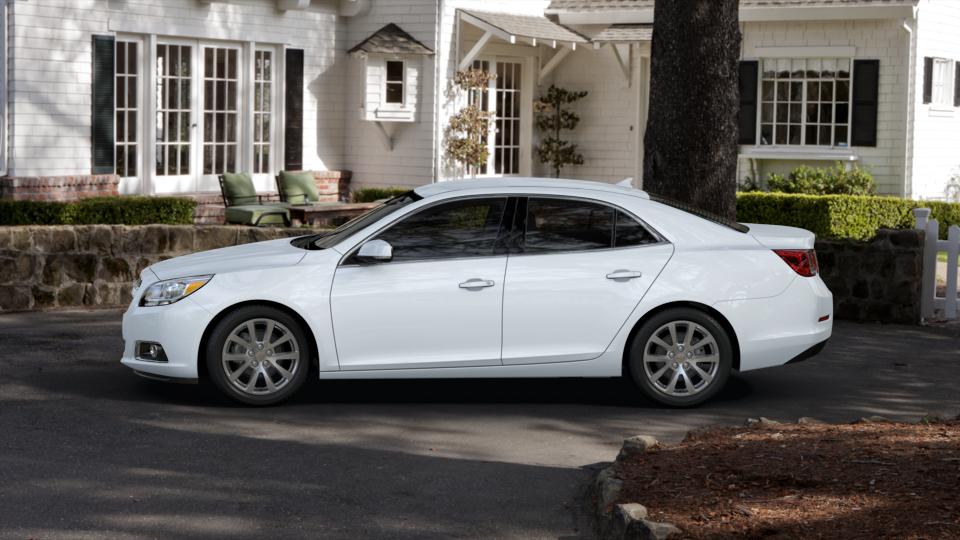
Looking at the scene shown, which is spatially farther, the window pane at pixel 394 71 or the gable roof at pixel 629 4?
the window pane at pixel 394 71

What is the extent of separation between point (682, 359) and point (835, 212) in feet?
42.9

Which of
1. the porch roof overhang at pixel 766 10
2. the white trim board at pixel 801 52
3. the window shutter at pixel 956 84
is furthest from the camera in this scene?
the window shutter at pixel 956 84

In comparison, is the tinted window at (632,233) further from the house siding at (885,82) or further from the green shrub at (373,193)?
the house siding at (885,82)

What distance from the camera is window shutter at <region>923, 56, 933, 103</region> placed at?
23.1 m

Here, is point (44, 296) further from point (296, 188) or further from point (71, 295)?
point (296, 188)

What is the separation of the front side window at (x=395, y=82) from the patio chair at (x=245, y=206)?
3.46 meters

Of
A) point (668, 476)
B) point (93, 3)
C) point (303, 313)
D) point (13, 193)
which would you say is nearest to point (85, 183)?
point (13, 193)

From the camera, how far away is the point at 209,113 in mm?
21469

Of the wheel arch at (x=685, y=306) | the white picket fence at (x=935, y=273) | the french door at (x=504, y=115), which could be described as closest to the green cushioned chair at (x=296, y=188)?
the french door at (x=504, y=115)

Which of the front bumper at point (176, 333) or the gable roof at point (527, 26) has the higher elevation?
the gable roof at point (527, 26)

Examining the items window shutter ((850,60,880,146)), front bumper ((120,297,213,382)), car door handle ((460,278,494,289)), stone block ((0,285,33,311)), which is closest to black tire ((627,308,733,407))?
car door handle ((460,278,494,289))

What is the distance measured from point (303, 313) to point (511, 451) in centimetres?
174

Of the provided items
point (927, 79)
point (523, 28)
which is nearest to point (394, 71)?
point (523, 28)

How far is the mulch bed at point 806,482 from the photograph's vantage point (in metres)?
5.61
